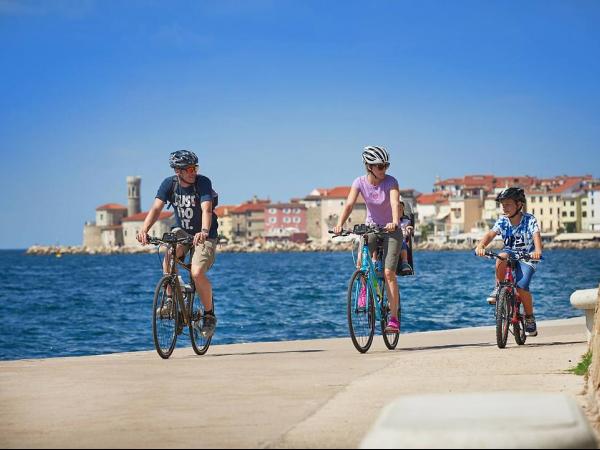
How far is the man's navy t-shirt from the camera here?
10.5m

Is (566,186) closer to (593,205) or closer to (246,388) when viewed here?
(593,205)

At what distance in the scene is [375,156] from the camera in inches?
423

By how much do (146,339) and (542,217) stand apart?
177182mm

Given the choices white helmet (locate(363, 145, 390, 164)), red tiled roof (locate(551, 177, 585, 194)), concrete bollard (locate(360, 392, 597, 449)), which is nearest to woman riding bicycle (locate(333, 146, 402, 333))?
white helmet (locate(363, 145, 390, 164))

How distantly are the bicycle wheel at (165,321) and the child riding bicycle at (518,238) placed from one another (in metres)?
2.87

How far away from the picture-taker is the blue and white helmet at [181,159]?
10422 mm

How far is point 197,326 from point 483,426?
703cm

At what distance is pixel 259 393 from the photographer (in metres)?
7.12

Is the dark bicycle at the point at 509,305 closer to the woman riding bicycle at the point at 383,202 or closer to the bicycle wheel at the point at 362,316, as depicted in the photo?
the woman riding bicycle at the point at 383,202

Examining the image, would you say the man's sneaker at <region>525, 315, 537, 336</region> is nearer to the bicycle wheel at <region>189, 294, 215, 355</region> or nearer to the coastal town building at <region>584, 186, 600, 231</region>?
the bicycle wheel at <region>189, 294, 215, 355</region>

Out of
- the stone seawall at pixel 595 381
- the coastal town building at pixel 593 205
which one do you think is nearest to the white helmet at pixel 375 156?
the stone seawall at pixel 595 381

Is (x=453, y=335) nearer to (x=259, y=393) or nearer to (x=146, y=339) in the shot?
(x=259, y=393)

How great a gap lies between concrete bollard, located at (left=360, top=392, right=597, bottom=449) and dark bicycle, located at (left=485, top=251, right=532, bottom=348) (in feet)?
20.8

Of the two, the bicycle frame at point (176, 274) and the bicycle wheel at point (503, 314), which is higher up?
the bicycle frame at point (176, 274)
